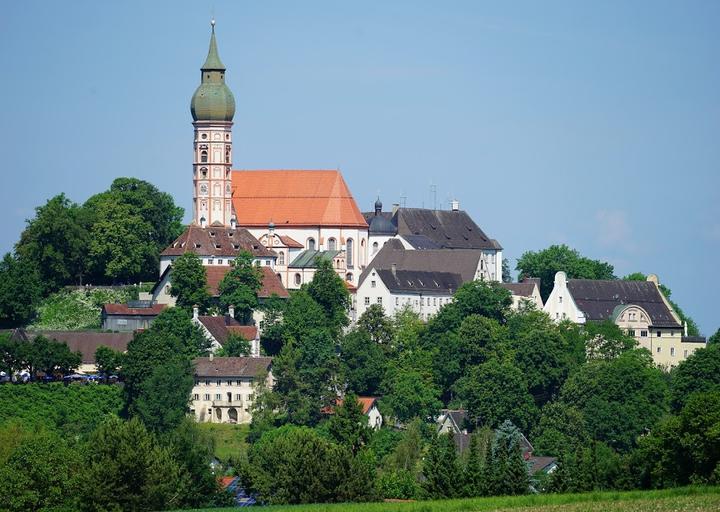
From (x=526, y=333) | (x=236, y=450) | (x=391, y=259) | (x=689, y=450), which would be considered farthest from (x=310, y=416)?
(x=689, y=450)

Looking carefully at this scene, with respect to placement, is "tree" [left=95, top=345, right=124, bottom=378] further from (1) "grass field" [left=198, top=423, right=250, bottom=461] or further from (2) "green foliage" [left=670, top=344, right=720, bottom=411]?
(2) "green foliage" [left=670, top=344, right=720, bottom=411]

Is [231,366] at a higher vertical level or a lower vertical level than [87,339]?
lower

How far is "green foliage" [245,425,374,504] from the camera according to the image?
9225 cm

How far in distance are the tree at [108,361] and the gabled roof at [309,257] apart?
20.7 m

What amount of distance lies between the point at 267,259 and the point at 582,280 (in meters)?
17.1

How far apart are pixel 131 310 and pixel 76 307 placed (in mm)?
4685

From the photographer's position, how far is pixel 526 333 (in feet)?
445

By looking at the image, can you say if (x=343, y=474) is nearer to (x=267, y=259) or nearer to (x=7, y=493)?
(x=7, y=493)

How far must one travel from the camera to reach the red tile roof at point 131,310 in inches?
5364

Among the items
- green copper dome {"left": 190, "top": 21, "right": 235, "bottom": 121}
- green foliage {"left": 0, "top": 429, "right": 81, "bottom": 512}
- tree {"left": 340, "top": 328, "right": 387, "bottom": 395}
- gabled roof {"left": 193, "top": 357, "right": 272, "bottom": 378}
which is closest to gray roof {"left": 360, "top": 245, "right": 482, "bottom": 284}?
green copper dome {"left": 190, "top": 21, "right": 235, "bottom": 121}

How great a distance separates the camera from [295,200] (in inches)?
6093

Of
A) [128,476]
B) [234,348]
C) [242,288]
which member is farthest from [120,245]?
[128,476]

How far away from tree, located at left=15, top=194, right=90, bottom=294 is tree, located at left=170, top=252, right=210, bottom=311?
25.6 ft

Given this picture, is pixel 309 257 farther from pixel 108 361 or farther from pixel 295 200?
pixel 108 361
